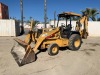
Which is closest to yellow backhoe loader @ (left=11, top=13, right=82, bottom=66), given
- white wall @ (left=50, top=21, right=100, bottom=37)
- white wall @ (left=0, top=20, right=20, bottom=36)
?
white wall @ (left=0, top=20, right=20, bottom=36)

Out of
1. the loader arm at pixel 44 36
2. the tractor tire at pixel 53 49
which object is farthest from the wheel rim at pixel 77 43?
the tractor tire at pixel 53 49

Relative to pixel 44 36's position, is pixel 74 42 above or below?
below

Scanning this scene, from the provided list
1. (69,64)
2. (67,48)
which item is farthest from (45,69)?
(67,48)

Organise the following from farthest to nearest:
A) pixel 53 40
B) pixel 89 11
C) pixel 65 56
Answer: pixel 89 11 → pixel 53 40 → pixel 65 56

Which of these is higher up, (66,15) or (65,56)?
(66,15)

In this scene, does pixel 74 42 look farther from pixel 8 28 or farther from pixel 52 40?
pixel 8 28

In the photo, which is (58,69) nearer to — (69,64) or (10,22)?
(69,64)

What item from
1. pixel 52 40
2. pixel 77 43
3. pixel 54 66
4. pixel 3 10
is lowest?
pixel 54 66

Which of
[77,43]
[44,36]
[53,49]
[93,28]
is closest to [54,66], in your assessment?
[53,49]

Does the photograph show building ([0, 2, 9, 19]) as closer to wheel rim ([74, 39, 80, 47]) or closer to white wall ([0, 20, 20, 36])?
white wall ([0, 20, 20, 36])

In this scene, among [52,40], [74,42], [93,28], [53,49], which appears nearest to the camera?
[53,49]

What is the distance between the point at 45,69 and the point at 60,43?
3.73 metres

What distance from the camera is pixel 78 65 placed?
29.1ft

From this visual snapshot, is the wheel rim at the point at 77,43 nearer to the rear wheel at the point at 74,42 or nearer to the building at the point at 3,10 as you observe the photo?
the rear wheel at the point at 74,42
